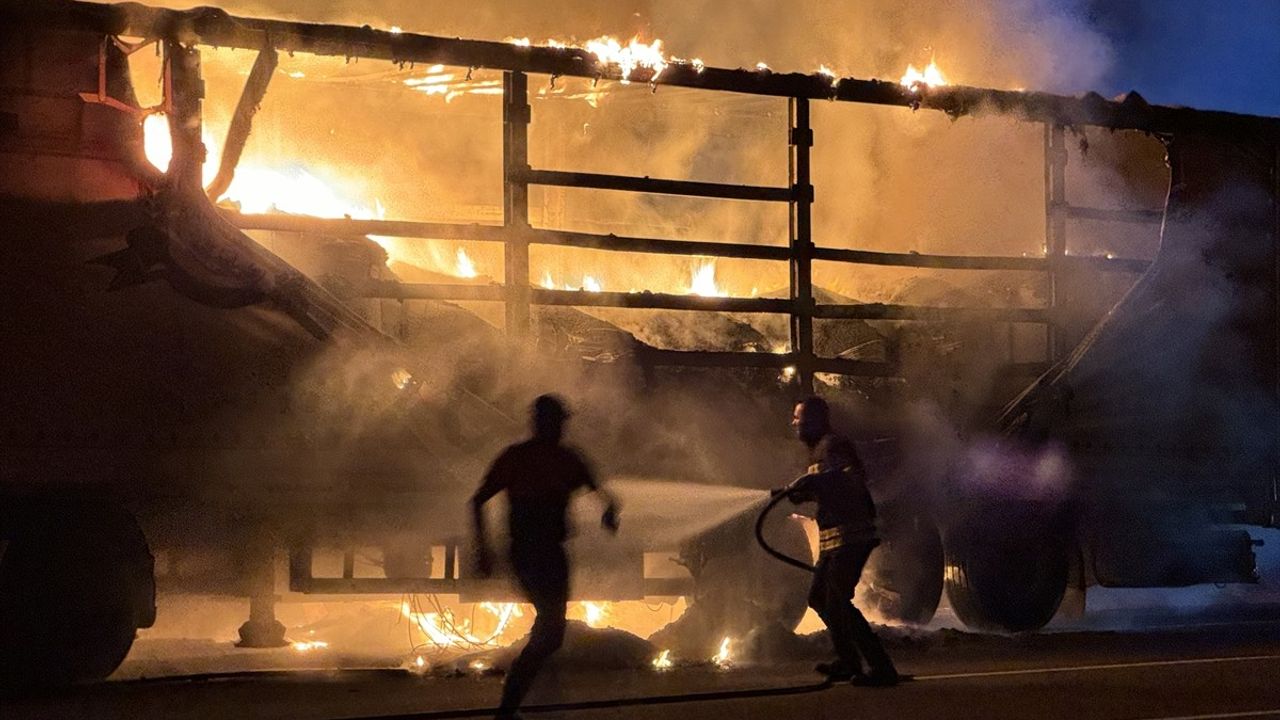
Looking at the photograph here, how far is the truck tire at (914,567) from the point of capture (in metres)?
9.25

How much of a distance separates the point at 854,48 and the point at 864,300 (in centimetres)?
863

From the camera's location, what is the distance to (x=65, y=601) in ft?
22.5

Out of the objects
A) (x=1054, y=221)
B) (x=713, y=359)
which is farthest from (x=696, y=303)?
(x=1054, y=221)

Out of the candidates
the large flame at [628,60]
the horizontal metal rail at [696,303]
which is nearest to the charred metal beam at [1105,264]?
the horizontal metal rail at [696,303]

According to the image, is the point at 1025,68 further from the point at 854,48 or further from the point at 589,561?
the point at 589,561

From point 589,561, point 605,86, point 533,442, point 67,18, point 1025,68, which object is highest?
point 1025,68

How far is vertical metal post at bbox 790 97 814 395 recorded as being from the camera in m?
8.77

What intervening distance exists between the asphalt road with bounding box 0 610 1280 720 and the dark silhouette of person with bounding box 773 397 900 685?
153mm

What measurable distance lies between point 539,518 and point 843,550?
1854 mm

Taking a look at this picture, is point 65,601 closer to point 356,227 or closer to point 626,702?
point 356,227

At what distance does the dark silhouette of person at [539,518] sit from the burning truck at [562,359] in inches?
57.8

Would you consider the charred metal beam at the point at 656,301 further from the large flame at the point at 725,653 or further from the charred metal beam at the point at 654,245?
the large flame at the point at 725,653

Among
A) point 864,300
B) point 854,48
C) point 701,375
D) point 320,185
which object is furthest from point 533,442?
point 854,48

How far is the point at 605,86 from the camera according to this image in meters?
12.8
